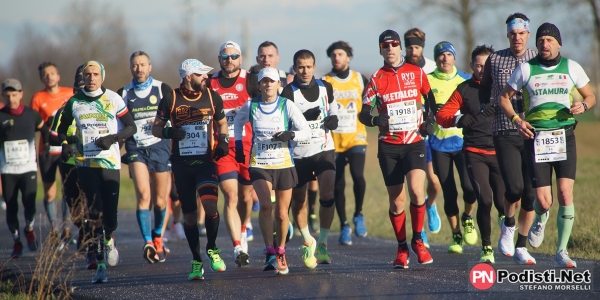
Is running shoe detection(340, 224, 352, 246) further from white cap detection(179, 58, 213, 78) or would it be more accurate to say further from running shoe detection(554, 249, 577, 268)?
running shoe detection(554, 249, 577, 268)

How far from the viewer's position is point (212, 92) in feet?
30.3

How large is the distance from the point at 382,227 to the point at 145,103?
479 cm

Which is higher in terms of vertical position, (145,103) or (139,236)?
(145,103)

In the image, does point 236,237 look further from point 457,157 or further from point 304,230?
point 457,157

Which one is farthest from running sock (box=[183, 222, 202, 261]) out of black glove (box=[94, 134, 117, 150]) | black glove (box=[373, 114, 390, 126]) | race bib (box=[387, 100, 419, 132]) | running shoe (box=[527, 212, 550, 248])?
running shoe (box=[527, 212, 550, 248])

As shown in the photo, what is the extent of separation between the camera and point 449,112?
9.05 m

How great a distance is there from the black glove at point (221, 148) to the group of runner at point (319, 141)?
0.04 feet

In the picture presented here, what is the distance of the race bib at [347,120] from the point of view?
12.0 meters

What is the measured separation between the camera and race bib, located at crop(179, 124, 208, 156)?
900cm

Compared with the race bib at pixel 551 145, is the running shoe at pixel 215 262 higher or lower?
lower

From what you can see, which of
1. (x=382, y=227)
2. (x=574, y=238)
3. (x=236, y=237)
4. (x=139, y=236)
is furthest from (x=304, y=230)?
(x=139, y=236)

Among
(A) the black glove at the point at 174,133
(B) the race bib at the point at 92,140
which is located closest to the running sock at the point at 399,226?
(A) the black glove at the point at 174,133

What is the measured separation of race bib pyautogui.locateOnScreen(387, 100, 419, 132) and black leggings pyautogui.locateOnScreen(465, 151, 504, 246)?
0.82 meters

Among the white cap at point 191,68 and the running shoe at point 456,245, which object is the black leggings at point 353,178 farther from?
the white cap at point 191,68
